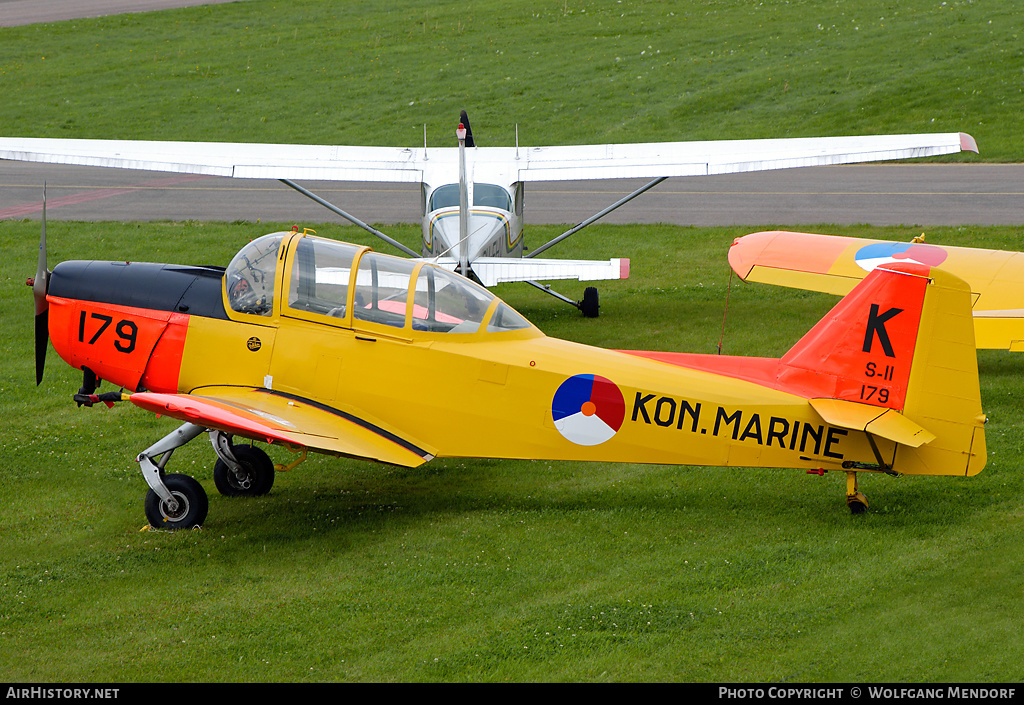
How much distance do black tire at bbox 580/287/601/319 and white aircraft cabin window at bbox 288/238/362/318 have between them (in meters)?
7.36

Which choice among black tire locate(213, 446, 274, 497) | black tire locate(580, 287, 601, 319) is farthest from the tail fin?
black tire locate(580, 287, 601, 319)

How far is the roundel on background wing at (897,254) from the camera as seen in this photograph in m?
12.0

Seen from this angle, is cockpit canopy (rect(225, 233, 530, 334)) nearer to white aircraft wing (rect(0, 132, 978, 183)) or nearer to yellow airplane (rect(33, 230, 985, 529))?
yellow airplane (rect(33, 230, 985, 529))

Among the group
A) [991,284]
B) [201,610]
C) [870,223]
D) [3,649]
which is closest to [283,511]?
[201,610]

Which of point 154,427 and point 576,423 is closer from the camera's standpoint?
point 576,423

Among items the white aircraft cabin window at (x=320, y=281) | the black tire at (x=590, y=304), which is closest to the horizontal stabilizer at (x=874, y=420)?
the white aircraft cabin window at (x=320, y=281)

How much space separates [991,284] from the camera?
37.4ft

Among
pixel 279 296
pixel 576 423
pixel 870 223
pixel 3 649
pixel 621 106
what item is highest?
pixel 621 106

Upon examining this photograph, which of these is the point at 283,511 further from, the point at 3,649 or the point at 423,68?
the point at 423,68

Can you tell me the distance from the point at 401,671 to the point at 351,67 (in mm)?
35824

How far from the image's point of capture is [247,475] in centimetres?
938

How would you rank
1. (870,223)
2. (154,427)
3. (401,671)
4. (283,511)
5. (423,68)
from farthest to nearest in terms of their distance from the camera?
(423,68) → (870,223) → (154,427) → (283,511) → (401,671)

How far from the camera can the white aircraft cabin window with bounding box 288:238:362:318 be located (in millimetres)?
8383

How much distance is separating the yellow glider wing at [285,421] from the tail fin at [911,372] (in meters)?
3.40
